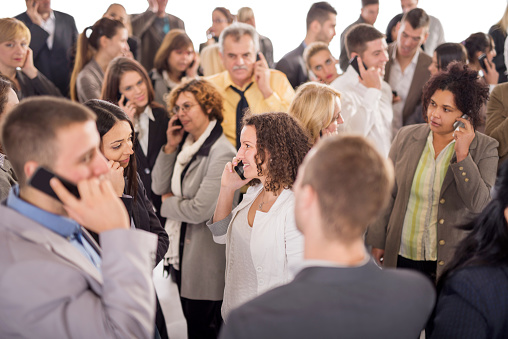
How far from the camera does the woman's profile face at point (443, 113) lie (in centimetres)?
253

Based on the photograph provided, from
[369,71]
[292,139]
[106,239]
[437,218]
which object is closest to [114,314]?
[106,239]

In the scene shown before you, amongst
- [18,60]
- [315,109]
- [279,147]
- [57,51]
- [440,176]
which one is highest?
[57,51]

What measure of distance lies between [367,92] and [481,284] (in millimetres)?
2318

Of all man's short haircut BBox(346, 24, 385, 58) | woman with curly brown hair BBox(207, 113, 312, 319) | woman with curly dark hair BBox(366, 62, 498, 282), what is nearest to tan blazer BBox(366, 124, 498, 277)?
woman with curly dark hair BBox(366, 62, 498, 282)

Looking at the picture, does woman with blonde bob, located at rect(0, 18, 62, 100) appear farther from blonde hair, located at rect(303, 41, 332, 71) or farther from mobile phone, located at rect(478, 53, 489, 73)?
mobile phone, located at rect(478, 53, 489, 73)

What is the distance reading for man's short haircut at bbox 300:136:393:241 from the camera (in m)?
1.04

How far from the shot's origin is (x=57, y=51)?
4.55 meters

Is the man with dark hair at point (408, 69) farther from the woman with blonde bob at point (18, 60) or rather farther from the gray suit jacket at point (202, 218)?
the woman with blonde bob at point (18, 60)

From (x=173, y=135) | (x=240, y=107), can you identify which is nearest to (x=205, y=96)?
(x=173, y=135)

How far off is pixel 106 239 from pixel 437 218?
1856mm

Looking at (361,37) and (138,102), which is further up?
(361,37)

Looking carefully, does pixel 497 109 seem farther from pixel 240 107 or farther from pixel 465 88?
pixel 240 107

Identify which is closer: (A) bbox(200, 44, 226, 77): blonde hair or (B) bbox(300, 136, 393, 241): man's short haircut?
(B) bbox(300, 136, 393, 241): man's short haircut

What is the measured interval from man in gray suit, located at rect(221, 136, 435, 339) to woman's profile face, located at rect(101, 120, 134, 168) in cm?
112
